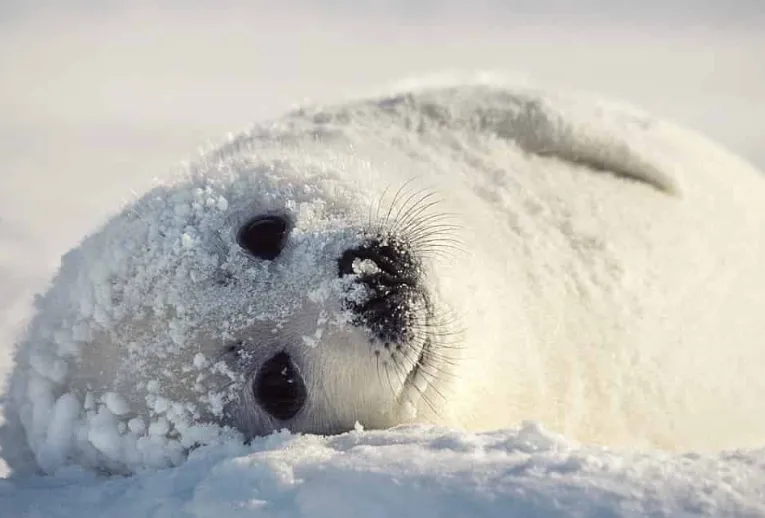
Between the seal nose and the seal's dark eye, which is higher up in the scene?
the seal's dark eye

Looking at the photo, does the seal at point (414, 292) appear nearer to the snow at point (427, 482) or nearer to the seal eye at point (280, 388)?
the seal eye at point (280, 388)

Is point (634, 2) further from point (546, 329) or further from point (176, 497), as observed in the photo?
point (176, 497)

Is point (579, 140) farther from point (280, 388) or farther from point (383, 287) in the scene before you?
point (280, 388)

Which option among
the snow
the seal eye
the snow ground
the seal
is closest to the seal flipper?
the seal

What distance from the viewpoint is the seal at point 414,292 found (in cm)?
212

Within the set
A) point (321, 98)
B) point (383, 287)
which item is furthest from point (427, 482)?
point (321, 98)

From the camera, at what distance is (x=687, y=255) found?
3.05 m

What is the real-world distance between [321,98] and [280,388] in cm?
382

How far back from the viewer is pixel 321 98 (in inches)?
227

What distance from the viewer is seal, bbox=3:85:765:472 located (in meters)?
2.12

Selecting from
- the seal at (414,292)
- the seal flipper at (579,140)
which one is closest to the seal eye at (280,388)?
the seal at (414,292)

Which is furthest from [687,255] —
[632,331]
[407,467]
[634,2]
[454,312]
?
A: [634,2]

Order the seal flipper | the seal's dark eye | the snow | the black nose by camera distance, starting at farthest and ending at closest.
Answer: the seal flipper, the seal's dark eye, the black nose, the snow

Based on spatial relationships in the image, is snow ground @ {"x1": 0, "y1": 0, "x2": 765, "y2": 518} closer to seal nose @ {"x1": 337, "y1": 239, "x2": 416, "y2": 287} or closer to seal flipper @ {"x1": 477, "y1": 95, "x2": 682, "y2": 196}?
seal nose @ {"x1": 337, "y1": 239, "x2": 416, "y2": 287}
